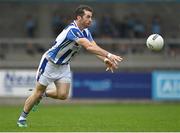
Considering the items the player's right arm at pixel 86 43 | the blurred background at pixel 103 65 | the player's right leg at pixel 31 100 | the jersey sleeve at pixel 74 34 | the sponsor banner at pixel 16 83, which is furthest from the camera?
the blurred background at pixel 103 65

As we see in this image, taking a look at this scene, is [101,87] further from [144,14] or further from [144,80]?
[144,14]

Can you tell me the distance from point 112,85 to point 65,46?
1276cm

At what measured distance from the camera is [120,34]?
30.3m

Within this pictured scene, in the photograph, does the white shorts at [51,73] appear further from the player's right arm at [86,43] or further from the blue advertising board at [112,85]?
the blue advertising board at [112,85]

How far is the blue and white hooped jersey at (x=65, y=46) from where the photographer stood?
14820 mm

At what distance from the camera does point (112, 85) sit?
27.7 meters

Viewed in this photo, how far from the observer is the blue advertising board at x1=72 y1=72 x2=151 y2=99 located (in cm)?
2758

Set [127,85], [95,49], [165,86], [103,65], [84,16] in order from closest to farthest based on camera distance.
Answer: [95,49], [84,16], [165,86], [127,85], [103,65]

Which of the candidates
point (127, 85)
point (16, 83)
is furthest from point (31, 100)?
A: point (127, 85)

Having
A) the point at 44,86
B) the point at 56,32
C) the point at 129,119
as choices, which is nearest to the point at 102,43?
the point at 56,32

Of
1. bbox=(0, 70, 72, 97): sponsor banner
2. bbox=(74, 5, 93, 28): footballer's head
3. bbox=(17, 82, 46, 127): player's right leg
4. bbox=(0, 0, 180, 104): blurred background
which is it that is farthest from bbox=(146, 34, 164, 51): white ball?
bbox=(0, 70, 72, 97): sponsor banner

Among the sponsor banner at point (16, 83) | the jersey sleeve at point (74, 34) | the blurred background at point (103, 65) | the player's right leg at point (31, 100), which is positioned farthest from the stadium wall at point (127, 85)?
the jersey sleeve at point (74, 34)

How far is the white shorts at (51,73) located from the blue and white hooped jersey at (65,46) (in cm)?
14

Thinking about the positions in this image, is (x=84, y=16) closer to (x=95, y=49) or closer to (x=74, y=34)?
(x=74, y=34)
